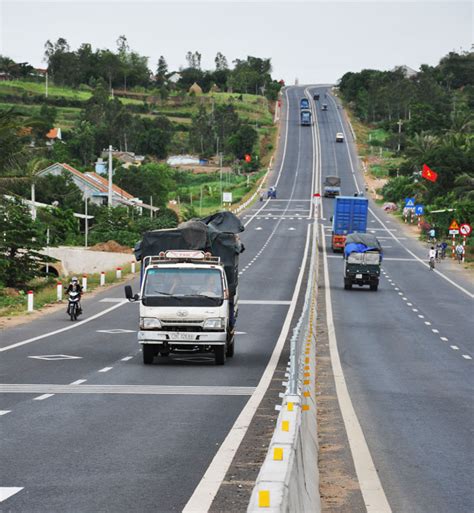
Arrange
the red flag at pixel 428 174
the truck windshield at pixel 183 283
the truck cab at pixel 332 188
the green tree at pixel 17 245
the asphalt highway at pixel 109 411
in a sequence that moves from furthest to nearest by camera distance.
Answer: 1. the truck cab at pixel 332 188
2. the red flag at pixel 428 174
3. the green tree at pixel 17 245
4. the truck windshield at pixel 183 283
5. the asphalt highway at pixel 109 411

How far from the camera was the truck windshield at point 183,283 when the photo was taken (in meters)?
24.3

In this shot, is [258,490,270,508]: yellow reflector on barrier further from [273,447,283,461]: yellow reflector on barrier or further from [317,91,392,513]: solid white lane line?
[317,91,392,513]: solid white lane line

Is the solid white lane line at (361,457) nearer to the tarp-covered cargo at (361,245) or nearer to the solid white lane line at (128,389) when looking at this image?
the solid white lane line at (128,389)

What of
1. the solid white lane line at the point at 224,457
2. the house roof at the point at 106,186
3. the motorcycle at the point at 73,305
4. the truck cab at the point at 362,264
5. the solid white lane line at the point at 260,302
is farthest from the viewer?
the house roof at the point at 106,186

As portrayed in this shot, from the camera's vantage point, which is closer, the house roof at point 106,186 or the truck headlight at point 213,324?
the truck headlight at point 213,324

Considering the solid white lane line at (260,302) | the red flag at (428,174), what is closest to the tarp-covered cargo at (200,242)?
the solid white lane line at (260,302)

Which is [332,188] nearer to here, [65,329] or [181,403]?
[65,329]

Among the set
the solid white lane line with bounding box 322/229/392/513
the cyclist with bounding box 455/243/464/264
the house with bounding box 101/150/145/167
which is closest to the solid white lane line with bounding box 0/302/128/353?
the solid white lane line with bounding box 322/229/392/513

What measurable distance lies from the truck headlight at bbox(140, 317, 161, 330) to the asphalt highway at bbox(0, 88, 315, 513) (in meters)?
0.89

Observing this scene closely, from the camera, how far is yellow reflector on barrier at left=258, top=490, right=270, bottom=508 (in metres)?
6.81

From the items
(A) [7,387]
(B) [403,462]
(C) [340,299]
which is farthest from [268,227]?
(B) [403,462]

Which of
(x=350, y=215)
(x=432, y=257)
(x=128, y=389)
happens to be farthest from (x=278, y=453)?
(x=350, y=215)

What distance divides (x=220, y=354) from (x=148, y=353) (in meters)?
1.59

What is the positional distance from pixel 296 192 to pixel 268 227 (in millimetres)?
34315
